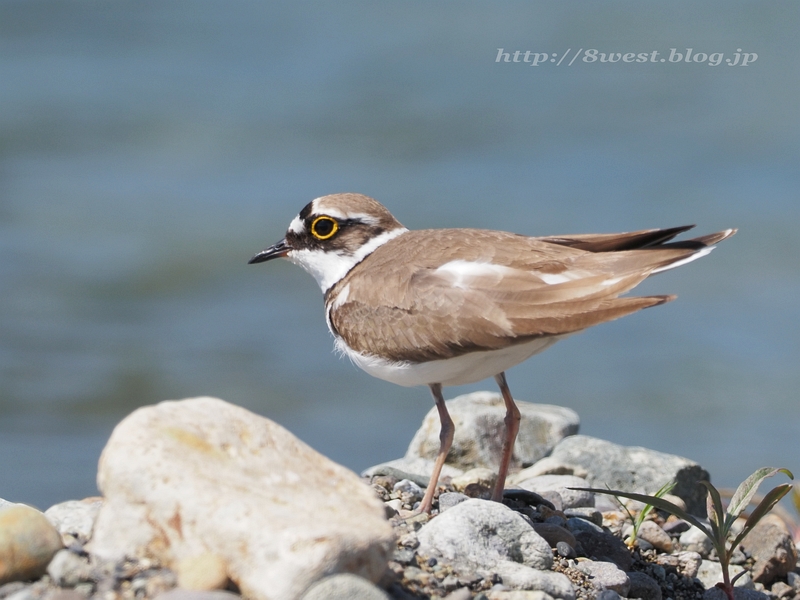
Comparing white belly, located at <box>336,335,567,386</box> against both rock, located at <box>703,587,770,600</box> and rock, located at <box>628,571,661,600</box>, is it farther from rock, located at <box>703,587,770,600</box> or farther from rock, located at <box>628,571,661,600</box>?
rock, located at <box>703,587,770,600</box>

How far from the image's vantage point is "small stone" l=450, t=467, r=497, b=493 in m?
6.32

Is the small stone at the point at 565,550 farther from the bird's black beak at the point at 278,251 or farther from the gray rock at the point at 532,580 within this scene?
the bird's black beak at the point at 278,251

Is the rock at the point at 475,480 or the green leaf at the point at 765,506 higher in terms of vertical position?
the rock at the point at 475,480

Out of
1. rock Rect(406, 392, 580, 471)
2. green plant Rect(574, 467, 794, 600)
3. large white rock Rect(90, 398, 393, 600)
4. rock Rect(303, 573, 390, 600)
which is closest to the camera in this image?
rock Rect(303, 573, 390, 600)

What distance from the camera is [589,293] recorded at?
17.2ft

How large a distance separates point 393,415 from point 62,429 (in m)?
3.31

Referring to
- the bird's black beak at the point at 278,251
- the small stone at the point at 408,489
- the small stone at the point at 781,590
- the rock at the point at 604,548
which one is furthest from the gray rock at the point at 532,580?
the bird's black beak at the point at 278,251

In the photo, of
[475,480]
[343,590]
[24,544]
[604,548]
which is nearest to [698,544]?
[604,548]

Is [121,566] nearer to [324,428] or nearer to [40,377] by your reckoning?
[324,428]

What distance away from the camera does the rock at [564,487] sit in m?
6.21

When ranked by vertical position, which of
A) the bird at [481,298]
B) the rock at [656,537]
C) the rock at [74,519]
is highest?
the bird at [481,298]

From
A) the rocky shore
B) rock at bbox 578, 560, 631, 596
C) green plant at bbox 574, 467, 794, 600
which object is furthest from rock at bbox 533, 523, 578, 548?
green plant at bbox 574, 467, 794, 600

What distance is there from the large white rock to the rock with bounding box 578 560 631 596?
1.36 metres

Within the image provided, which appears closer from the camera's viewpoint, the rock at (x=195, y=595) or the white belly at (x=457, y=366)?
the rock at (x=195, y=595)
